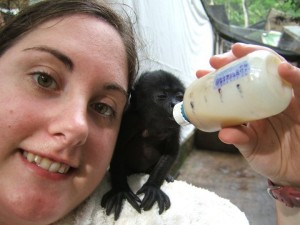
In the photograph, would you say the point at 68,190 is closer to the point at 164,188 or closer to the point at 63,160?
the point at 63,160

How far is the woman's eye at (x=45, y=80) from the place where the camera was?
0.88 meters

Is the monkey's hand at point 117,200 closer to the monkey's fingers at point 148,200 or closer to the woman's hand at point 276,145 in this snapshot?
the monkey's fingers at point 148,200

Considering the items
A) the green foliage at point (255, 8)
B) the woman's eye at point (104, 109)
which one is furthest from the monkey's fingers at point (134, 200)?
the green foliage at point (255, 8)

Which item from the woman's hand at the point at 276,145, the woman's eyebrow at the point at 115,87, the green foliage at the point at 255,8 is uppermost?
the woman's eyebrow at the point at 115,87

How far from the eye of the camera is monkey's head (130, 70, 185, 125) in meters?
1.50

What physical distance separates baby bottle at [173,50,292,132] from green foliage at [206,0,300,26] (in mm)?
4999

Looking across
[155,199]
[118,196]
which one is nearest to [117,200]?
[118,196]

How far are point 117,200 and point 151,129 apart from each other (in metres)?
0.47

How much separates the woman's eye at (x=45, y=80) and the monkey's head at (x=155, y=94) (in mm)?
667

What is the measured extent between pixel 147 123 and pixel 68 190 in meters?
0.66

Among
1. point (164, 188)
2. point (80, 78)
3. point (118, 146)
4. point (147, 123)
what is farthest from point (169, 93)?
point (80, 78)

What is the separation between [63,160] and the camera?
0.84 m

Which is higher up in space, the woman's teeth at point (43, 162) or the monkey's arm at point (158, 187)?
the woman's teeth at point (43, 162)

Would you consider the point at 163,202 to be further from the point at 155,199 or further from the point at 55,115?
the point at 55,115
